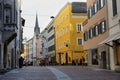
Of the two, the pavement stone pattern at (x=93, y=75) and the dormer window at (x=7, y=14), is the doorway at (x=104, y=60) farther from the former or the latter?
the dormer window at (x=7, y=14)

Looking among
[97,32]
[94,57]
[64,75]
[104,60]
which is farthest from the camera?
[94,57]

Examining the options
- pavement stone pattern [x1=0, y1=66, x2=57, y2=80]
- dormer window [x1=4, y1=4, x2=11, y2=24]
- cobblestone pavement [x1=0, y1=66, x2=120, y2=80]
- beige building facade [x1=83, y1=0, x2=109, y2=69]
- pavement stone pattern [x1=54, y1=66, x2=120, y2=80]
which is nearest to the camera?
pavement stone pattern [x1=54, y1=66, x2=120, y2=80]

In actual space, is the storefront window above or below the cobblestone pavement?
above

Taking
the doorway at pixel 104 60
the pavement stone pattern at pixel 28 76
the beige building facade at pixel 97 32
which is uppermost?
the beige building facade at pixel 97 32

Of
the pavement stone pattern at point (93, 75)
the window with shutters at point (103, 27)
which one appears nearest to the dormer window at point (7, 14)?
the pavement stone pattern at point (93, 75)

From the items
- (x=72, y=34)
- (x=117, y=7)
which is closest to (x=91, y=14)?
(x=117, y=7)

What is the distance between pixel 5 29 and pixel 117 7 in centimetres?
1145

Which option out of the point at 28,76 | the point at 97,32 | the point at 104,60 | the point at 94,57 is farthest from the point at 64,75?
the point at 94,57

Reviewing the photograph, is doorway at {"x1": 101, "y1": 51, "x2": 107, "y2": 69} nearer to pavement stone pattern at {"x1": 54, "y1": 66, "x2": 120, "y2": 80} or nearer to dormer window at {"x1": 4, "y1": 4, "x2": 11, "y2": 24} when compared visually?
pavement stone pattern at {"x1": 54, "y1": 66, "x2": 120, "y2": 80}

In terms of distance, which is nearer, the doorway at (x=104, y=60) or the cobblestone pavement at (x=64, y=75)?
the cobblestone pavement at (x=64, y=75)

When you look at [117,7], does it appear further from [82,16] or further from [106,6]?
[82,16]

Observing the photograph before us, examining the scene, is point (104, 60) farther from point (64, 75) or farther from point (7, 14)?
point (64, 75)

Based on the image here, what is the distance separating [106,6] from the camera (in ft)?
122

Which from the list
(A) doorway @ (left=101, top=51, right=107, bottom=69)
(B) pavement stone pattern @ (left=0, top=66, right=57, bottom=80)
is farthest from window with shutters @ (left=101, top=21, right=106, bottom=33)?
(B) pavement stone pattern @ (left=0, top=66, right=57, bottom=80)
